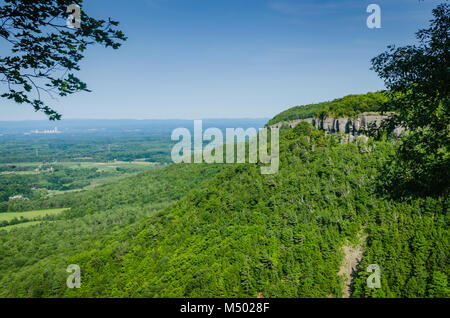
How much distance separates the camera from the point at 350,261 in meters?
29.0

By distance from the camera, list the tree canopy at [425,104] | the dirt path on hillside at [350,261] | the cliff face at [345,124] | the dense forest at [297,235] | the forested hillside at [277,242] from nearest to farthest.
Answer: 1. the tree canopy at [425,104]
2. the dense forest at [297,235]
3. the forested hillside at [277,242]
4. the dirt path on hillside at [350,261]
5. the cliff face at [345,124]

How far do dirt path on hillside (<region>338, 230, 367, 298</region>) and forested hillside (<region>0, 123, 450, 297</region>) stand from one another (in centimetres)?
83

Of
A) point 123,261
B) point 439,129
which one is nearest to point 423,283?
point 439,129

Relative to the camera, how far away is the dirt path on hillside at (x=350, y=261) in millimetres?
27044

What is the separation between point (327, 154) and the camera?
A: 39.0m

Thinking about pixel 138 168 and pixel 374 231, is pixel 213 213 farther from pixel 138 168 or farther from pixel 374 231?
pixel 138 168

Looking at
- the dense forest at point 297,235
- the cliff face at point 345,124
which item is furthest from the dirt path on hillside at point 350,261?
the cliff face at point 345,124

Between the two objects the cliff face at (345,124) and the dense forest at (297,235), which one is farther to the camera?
the cliff face at (345,124)

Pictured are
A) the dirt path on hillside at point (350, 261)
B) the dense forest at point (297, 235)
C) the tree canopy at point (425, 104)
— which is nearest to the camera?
the tree canopy at point (425, 104)

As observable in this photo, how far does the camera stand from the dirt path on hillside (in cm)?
2704

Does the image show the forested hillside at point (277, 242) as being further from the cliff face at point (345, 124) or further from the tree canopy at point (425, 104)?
the tree canopy at point (425, 104)

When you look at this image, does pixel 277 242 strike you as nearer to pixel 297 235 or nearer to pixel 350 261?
pixel 297 235

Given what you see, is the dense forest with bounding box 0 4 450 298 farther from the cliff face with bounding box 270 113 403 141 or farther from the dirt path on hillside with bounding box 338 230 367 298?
the cliff face with bounding box 270 113 403 141

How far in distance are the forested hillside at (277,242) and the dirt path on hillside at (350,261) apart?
0.83m
